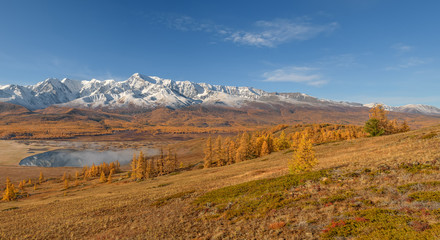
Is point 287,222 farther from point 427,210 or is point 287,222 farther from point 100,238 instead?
point 100,238

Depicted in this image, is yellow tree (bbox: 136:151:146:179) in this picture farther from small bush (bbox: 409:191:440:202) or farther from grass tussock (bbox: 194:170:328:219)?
small bush (bbox: 409:191:440:202)

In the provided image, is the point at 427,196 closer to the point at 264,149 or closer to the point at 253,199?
the point at 253,199

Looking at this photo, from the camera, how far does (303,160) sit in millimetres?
34125

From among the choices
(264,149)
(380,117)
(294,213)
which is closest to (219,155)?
(264,149)

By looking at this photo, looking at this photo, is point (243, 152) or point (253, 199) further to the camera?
point (243, 152)

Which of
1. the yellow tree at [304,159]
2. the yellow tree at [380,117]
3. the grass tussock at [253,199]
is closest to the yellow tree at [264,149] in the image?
the yellow tree at [380,117]

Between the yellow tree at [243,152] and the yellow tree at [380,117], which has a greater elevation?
the yellow tree at [380,117]

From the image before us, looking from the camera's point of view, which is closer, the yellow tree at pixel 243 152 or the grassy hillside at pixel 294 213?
the grassy hillside at pixel 294 213

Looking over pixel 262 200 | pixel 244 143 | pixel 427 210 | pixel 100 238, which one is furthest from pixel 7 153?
pixel 427 210

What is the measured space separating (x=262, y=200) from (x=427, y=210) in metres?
A: 13.2

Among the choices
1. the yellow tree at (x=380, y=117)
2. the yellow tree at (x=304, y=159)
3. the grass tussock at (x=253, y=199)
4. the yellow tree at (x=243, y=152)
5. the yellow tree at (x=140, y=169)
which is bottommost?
the yellow tree at (x=140, y=169)

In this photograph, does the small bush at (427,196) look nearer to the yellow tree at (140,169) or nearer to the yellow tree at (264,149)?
the yellow tree at (264,149)

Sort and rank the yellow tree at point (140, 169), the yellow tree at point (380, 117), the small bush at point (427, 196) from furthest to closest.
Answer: the yellow tree at point (140, 169), the yellow tree at point (380, 117), the small bush at point (427, 196)

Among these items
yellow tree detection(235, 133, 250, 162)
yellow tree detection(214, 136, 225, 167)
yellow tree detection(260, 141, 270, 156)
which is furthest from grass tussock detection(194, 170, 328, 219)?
yellow tree detection(214, 136, 225, 167)
